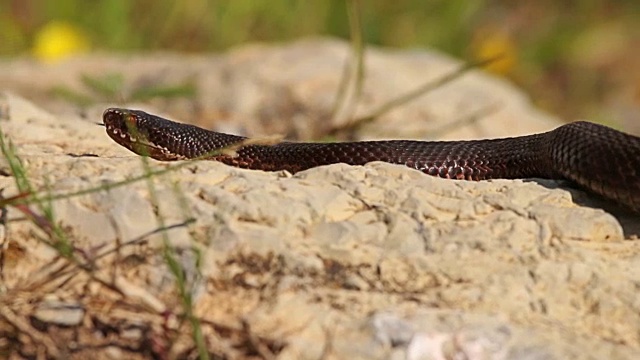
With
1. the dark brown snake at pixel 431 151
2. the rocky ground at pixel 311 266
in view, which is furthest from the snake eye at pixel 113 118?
the rocky ground at pixel 311 266

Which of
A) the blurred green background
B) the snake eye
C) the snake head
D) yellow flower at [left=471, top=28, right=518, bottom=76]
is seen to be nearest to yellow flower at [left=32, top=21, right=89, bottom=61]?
the blurred green background

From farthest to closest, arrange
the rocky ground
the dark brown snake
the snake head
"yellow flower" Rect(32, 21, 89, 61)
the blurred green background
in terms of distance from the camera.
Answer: the blurred green background, "yellow flower" Rect(32, 21, 89, 61), the snake head, the dark brown snake, the rocky ground

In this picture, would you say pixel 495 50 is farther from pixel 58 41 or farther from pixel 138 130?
pixel 138 130

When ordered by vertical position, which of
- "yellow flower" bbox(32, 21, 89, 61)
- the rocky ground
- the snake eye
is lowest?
the rocky ground

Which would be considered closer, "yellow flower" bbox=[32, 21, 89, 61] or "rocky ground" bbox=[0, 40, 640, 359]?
"rocky ground" bbox=[0, 40, 640, 359]

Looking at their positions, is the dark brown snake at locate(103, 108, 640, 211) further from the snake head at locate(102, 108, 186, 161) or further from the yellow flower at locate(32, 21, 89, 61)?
the yellow flower at locate(32, 21, 89, 61)

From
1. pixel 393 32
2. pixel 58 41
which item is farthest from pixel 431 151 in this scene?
pixel 393 32

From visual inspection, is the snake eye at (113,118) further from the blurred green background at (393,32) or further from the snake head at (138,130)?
the blurred green background at (393,32)
